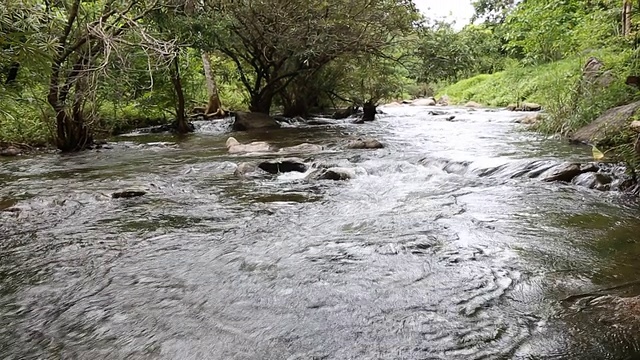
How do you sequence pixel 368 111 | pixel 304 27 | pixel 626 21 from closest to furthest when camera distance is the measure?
1. pixel 626 21
2. pixel 304 27
3. pixel 368 111

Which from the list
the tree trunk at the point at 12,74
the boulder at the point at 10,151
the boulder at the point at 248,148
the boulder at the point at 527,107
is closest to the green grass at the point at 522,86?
the boulder at the point at 527,107

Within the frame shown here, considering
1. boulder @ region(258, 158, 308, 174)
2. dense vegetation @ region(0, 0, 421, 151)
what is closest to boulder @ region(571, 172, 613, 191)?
boulder @ region(258, 158, 308, 174)

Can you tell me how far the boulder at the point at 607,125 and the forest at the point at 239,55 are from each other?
1.34 ft

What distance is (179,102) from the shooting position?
1144cm

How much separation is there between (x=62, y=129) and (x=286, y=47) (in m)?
5.14

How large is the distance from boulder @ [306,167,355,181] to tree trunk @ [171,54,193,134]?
6.10m

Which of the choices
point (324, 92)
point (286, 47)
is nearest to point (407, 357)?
point (286, 47)

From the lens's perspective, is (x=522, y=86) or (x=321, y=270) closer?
(x=321, y=270)

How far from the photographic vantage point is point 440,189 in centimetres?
503

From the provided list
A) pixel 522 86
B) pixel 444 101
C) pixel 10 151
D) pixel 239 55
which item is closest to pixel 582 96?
pixel 239 55

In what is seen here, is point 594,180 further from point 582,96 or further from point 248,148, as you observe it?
point 248,148

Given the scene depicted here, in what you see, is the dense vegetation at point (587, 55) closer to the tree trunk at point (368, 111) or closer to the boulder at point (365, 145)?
the boulder at point (365, 145)

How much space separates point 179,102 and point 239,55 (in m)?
2.36

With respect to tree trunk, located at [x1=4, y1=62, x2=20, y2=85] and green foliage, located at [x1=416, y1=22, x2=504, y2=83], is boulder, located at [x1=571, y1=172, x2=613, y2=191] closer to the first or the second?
tree trunk, located at [x1=4, y1=62, x2=20, y2=85]
